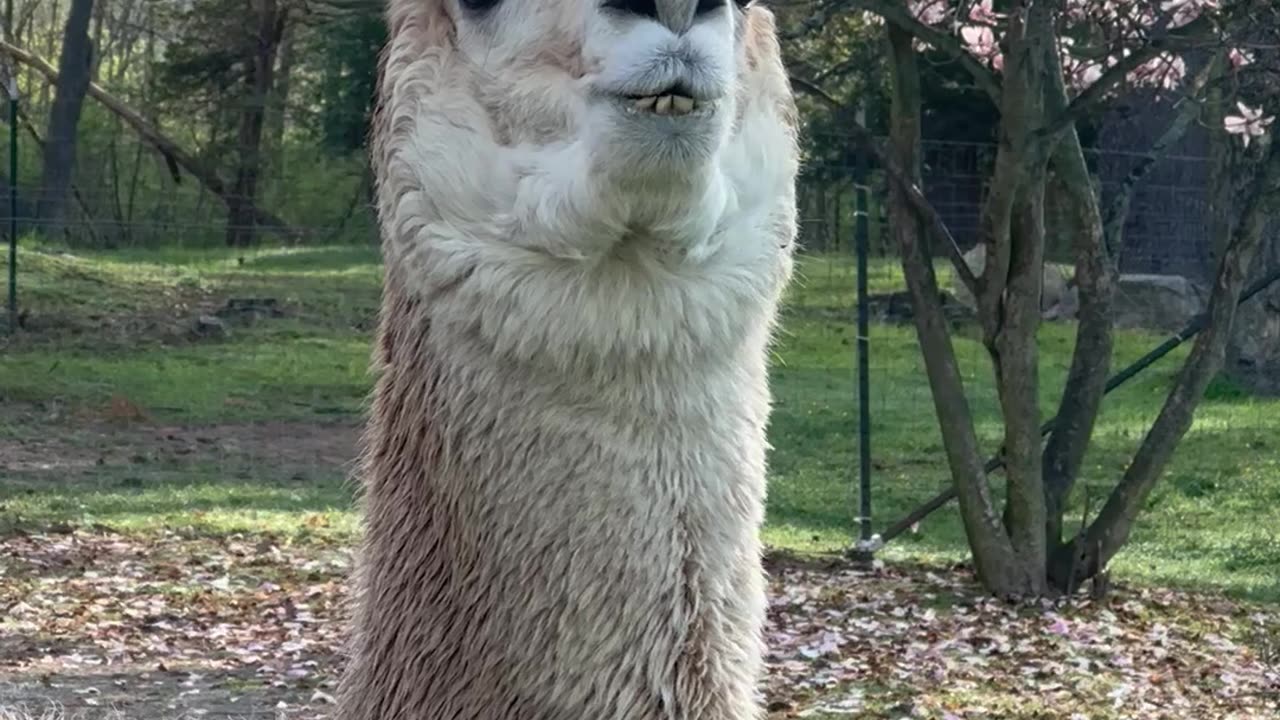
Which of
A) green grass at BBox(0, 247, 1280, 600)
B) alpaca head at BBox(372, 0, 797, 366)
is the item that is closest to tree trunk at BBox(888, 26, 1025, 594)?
green grass at BBox(0, 247, 1280, 600)

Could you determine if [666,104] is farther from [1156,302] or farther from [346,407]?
[1156,302]

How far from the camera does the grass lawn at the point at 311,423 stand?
34.2 feet

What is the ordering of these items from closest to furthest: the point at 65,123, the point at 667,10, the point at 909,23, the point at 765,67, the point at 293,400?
1. the point at 667,10
2. the point at 765,67
3. the point at 909,23
4. the point at 293,400
5. the point at 65,123

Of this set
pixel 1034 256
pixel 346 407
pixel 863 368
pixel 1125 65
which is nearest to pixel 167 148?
pixel 346 407

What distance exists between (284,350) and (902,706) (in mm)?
11167

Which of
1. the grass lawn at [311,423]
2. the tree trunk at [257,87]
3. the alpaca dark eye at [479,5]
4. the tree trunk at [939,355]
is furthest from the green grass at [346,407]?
the alpaca dark eye at [479,5]

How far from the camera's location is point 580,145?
8.30 feet

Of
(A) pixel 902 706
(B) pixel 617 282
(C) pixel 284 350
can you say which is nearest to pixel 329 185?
(C) pixel 284 350

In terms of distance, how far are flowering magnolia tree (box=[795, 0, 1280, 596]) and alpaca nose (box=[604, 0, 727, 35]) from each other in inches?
220

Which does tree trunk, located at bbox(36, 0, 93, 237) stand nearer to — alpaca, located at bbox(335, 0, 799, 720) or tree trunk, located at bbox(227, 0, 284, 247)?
tree trunk, located at bbox(227, 0, 284, 247)

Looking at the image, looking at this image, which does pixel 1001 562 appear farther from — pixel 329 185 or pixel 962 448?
pixel 329 185

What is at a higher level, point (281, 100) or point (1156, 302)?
point (281, 100)

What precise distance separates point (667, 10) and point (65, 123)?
20.4 m

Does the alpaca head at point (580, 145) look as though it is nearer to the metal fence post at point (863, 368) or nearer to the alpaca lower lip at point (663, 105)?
the alpaca lower lip at point (663, 105)
